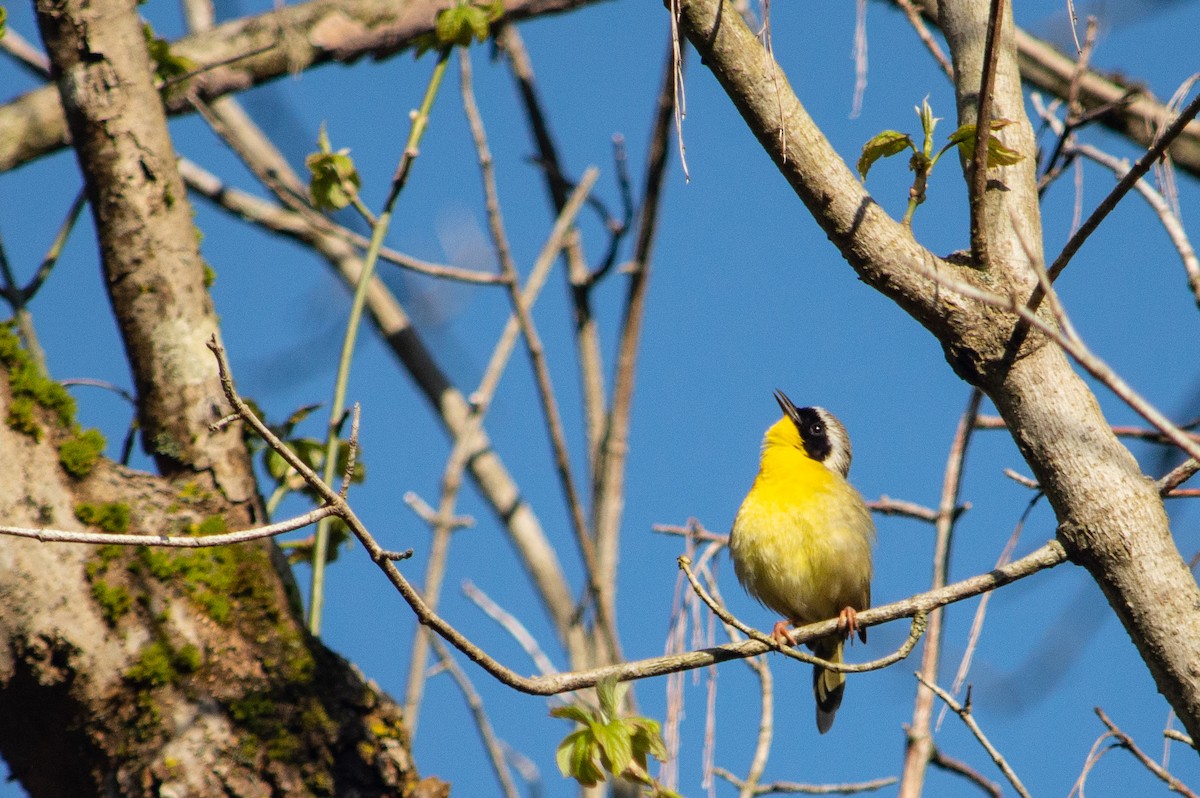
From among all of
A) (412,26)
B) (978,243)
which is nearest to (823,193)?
(978,243)

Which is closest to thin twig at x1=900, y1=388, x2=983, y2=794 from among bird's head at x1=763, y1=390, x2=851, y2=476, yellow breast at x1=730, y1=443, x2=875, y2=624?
yellow breast at x1=730, y1=443, x2=875, y2=624

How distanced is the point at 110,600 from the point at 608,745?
4.64ft

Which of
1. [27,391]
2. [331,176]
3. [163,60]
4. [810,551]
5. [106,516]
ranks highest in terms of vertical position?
[163,60]

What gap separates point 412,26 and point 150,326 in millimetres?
2498

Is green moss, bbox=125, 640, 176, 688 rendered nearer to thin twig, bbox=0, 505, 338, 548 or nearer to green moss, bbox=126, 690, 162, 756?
green moss, bbox=126, 690, 162, 756

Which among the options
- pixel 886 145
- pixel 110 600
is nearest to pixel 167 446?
pixel 110 600

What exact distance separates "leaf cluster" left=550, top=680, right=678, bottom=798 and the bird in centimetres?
182

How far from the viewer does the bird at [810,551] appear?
480 centimetres

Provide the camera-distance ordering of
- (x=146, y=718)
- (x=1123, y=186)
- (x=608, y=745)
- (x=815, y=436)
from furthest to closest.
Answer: (x=815, y=436)
(x=146, y=718)
(x=608, y=745)
(x=1123, y=186)

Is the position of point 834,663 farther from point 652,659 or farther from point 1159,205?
point 1159,205

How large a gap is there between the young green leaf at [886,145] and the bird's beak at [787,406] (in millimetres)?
3647

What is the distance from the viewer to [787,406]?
6.26 metres

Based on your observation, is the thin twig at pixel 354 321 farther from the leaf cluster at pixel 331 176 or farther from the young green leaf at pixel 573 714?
the young green leaf at pixel 573 714

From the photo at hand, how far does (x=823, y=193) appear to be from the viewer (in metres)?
2.34
